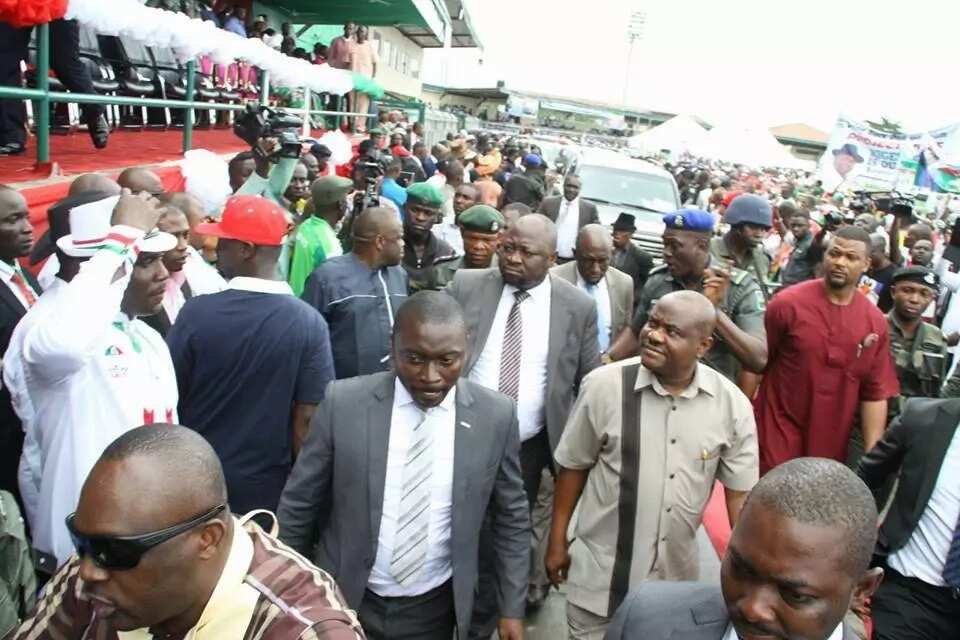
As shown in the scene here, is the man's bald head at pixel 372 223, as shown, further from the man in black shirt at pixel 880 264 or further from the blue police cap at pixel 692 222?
the man in black shirt at pixel 880 264

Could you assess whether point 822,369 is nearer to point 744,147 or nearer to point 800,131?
point 744,147

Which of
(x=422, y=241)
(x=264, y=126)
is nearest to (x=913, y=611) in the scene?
(x=422, y=241)

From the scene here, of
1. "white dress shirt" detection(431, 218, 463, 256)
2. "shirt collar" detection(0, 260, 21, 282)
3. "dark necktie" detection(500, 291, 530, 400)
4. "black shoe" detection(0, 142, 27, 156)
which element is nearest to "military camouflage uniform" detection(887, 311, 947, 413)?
"dark necktie" detection(500, 291, 530, 400)

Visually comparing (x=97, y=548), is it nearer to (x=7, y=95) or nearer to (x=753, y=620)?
(x=753, y=620)

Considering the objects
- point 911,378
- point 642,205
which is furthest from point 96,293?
point 642,205

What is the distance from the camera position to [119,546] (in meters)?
1.53

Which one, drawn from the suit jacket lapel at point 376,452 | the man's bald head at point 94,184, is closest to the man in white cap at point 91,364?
the suit jacket lapel at point 376,452

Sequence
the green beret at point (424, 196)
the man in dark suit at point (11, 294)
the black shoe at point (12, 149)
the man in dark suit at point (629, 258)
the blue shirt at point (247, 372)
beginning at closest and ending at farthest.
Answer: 1. the man in dark suit at point (11, 294)
2. the blue shirt at point (247, 372)
3. the green beret at point (424, 196)
4. the black shoe at point (12, 149)
5. the man in dark suit at point (629, 258)

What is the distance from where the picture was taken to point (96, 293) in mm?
2521

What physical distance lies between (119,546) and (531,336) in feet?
8.94

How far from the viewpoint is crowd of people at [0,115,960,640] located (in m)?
1.66

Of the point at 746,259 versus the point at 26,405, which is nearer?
the point at 26,405

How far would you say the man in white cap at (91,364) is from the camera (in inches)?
97.5

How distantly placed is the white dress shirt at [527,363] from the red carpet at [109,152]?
9.92ft
